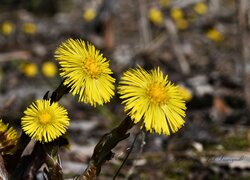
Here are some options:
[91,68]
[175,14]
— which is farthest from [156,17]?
[91,68]

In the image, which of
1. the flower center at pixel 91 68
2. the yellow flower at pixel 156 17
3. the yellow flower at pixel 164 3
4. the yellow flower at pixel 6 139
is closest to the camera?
the flower center at pixel 91 68

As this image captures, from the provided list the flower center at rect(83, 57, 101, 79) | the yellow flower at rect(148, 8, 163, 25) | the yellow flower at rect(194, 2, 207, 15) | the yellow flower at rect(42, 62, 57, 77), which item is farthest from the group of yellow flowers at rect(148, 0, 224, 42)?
the flower center at rect(83, 57, 101, 79)

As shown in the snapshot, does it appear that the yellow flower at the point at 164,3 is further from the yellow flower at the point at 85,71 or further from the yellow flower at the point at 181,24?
the yellow flower at the point at 85,71

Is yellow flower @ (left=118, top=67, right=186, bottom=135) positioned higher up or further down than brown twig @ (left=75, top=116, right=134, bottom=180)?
higher up

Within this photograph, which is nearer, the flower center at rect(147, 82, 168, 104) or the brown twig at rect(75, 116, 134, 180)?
the flower center at rect(147, 82, 168, 104)

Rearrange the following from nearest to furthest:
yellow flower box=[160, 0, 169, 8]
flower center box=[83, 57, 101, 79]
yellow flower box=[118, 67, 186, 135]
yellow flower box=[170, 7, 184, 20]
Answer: yellow flower box=[118, 67, 186, 135], flower center box=[83, 57, 101, 79], yellow flower box=[170, 7, 184, 20], yellow flower box=[160, 0, 169, 8]

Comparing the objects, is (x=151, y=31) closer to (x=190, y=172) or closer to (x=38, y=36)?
(x=38, y=36)

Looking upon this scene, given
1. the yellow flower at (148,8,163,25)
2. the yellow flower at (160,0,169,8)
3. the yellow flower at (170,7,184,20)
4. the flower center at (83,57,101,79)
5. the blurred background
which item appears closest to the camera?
the flower center at (83,57,101,79)

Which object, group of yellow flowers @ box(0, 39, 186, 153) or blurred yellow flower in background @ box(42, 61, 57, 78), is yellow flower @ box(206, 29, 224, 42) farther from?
group of yellow flowers @ box(0, 39, 186, 153)

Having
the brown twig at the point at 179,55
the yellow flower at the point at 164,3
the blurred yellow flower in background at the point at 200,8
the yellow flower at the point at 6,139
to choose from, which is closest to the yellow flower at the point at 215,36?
the brown twig at the point at 179,55
